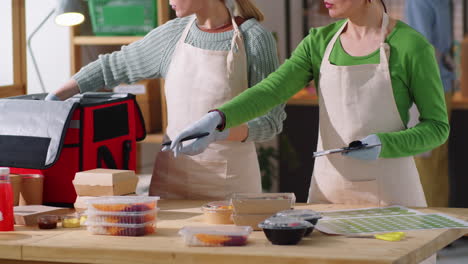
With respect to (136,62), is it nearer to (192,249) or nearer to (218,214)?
(218,214)

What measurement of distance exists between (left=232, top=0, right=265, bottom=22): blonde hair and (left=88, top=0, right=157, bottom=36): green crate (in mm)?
→ 1767

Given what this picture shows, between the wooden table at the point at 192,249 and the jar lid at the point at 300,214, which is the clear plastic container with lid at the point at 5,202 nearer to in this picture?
the wooden table at the point at 192,249

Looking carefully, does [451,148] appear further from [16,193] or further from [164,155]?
[16,193]

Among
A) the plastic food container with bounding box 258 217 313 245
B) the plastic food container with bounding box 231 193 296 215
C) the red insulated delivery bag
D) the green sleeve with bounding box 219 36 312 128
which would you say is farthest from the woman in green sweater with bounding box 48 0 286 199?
the plastic food container with bounding box 258 217 313 245

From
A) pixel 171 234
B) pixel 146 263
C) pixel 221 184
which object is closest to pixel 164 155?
pixel 221 184

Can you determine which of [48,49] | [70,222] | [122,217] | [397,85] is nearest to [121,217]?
[122,217]

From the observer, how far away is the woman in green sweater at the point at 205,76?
3.01 metres

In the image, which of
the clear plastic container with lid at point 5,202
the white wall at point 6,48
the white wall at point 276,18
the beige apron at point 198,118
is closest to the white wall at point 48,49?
the white wall at point 6,48

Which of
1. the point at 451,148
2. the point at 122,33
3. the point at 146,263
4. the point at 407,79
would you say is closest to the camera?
the point at 146,263

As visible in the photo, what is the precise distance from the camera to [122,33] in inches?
193

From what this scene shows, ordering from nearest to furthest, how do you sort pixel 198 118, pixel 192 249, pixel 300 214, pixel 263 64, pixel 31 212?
pixel 192 249 < pixel 300 214 < pixel 31 212 < pixel 263 64 < pixel 198 118

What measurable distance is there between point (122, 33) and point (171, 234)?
2.65 metres

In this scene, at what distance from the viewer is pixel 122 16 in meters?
4.86

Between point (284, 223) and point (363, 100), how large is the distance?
0.71 metres
